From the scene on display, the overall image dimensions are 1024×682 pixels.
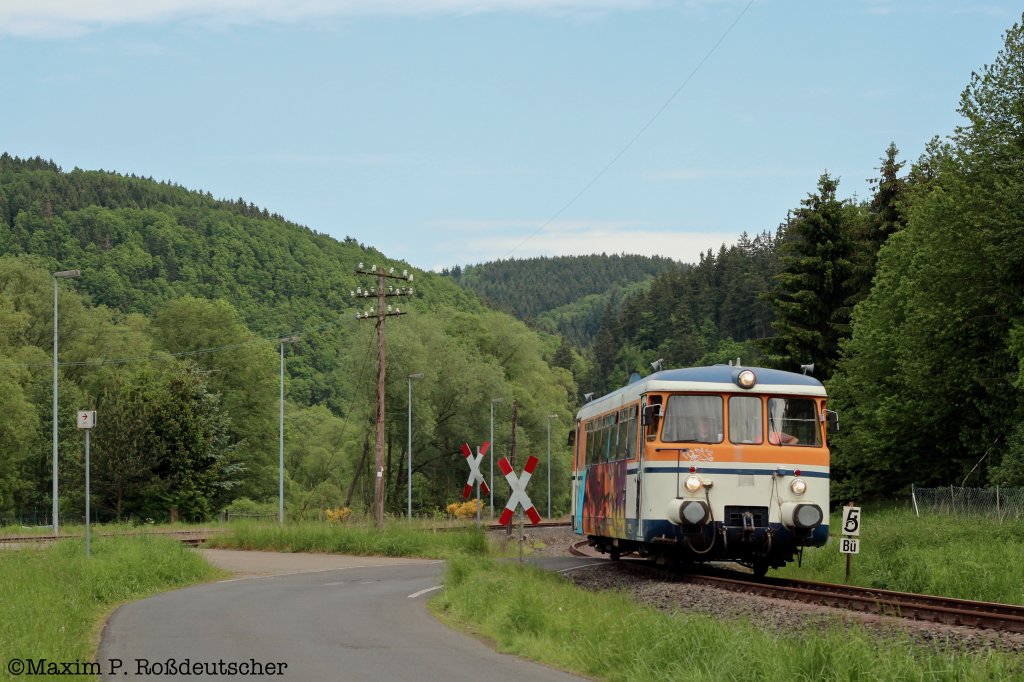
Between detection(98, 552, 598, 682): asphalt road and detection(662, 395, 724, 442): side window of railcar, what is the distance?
488 cm

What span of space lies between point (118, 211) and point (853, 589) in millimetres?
149604

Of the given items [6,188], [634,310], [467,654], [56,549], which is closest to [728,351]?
[634,310]

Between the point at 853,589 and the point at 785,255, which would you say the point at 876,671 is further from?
the point at 785,255

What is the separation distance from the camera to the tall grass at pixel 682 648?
1009 centimetres

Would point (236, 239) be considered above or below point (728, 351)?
above

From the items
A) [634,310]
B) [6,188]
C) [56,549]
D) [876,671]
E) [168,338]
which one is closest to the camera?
[876,671]

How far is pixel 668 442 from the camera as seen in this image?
2100 centimetres

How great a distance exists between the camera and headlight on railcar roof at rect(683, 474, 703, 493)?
20.7 meters

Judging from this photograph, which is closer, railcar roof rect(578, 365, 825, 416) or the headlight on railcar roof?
the headlight on railcar roof

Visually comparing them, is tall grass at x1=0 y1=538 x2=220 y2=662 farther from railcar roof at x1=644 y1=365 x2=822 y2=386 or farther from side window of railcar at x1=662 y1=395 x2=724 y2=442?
railcar roof at x1=644 y1=365 x2=822 y2=386

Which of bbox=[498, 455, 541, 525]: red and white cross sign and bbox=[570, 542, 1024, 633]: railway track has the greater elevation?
bbox=[498, 455, 541, 525]: red and white cross sign

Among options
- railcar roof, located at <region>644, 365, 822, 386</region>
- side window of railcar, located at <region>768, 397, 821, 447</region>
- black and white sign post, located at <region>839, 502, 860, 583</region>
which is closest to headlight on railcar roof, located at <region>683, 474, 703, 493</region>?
side window of railcar, located at <region>768, 397, 821, 447</region>

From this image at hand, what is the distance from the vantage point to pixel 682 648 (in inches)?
468

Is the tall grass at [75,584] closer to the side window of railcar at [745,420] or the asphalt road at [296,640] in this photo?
the asphalt road at [296,640]
